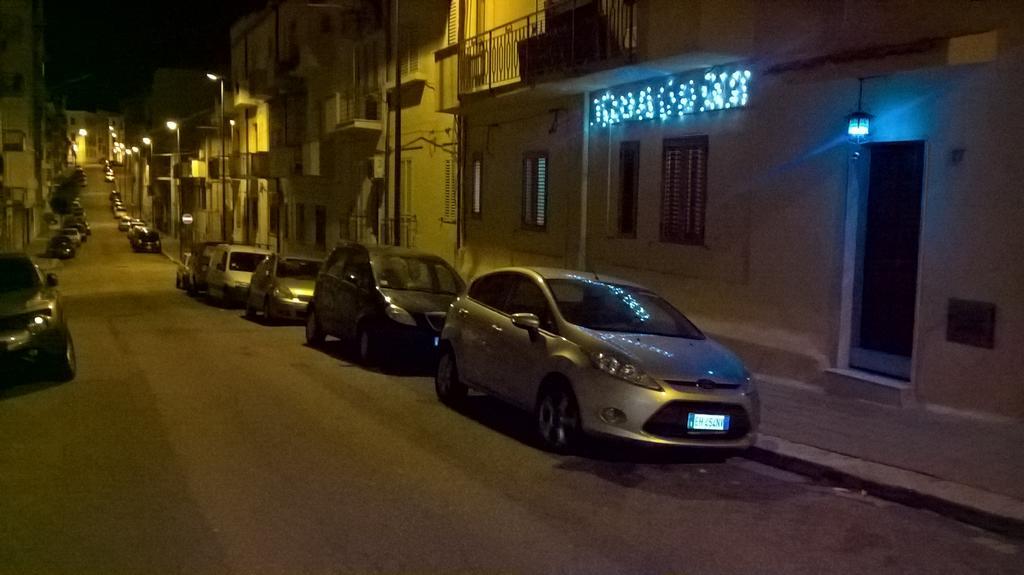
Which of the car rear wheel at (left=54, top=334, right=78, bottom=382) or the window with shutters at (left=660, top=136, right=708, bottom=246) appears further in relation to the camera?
the window with shutters at (left=660, top=136, right=708, bottom=246)

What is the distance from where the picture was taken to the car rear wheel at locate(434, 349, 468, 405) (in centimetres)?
1157

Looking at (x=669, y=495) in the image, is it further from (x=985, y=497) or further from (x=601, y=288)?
(x=601, y=288)

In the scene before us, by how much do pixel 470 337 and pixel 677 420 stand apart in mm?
3059

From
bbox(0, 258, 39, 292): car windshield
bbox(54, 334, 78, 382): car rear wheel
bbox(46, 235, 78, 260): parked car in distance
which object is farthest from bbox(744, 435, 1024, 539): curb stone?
bbox(46, 235, 78, 260): parked car in distance

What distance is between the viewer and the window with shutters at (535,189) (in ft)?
63.5

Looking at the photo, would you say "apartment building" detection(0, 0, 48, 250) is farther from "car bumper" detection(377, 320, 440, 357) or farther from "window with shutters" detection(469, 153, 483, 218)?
"car bumper" detection(377, 320, 440, 357)

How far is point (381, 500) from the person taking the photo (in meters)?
7.34

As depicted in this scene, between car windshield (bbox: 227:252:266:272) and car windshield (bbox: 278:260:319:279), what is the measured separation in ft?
15.1

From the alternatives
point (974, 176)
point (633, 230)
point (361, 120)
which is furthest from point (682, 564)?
point (361, 120)

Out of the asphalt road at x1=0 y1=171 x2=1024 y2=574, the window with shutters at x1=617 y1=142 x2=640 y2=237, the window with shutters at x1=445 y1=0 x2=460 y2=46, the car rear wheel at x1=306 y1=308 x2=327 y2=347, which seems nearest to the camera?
the asphalt road at x1=0 y1=171 x2=1024 y2=574

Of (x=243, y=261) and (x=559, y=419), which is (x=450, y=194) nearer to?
(x=243, y=261)

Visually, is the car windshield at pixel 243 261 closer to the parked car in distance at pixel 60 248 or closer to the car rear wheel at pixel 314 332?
the car rear wheel at pixel 314 332

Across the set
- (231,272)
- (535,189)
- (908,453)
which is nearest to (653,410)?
(908,453)

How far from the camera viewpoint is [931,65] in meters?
10.5
